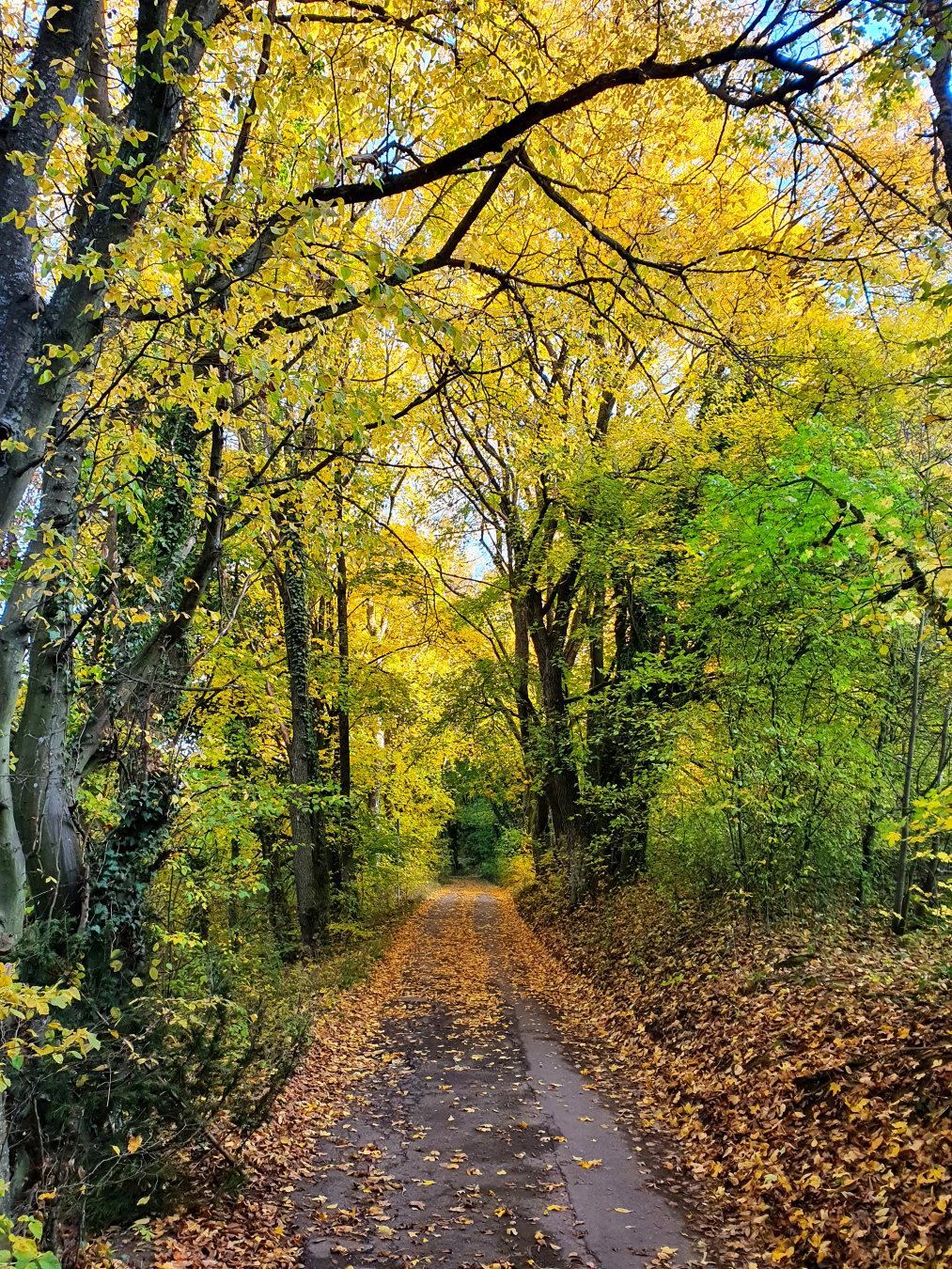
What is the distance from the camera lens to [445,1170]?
5398 mm

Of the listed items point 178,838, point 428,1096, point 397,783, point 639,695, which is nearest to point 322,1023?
point 428,1096

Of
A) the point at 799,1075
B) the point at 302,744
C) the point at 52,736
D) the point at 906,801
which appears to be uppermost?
the point at 52,736

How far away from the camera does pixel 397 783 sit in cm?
1797

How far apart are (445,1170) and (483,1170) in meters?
0.29

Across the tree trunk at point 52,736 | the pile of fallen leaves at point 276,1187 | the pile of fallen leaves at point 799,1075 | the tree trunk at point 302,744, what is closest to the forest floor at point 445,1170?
the pile of fallen leaves at point 276,1187

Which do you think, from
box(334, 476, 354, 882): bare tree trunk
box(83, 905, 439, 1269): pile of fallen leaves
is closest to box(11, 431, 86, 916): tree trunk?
box(83, 905, 439, 1269): pile of fallen leaves

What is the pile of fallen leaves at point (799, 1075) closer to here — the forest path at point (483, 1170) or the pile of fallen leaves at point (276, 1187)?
the forest path at point (483, 1170)

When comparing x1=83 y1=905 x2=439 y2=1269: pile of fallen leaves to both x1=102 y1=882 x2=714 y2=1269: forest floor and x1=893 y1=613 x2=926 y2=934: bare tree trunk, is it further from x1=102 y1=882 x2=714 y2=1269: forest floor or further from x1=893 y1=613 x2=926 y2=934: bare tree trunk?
x1=893 y1=613 x2=926 y2=934: bare tree trunk

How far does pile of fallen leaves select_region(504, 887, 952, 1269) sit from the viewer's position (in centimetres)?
402

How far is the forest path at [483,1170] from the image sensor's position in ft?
14.3

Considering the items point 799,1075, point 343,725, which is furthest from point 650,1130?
point 343,725

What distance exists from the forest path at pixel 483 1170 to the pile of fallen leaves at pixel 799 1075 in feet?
1.57

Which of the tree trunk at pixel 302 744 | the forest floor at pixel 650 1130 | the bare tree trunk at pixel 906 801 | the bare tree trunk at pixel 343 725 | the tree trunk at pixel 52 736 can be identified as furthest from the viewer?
the bare tree trunk at pixel 343 725

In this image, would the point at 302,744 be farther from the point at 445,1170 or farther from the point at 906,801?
the point at 906,801
